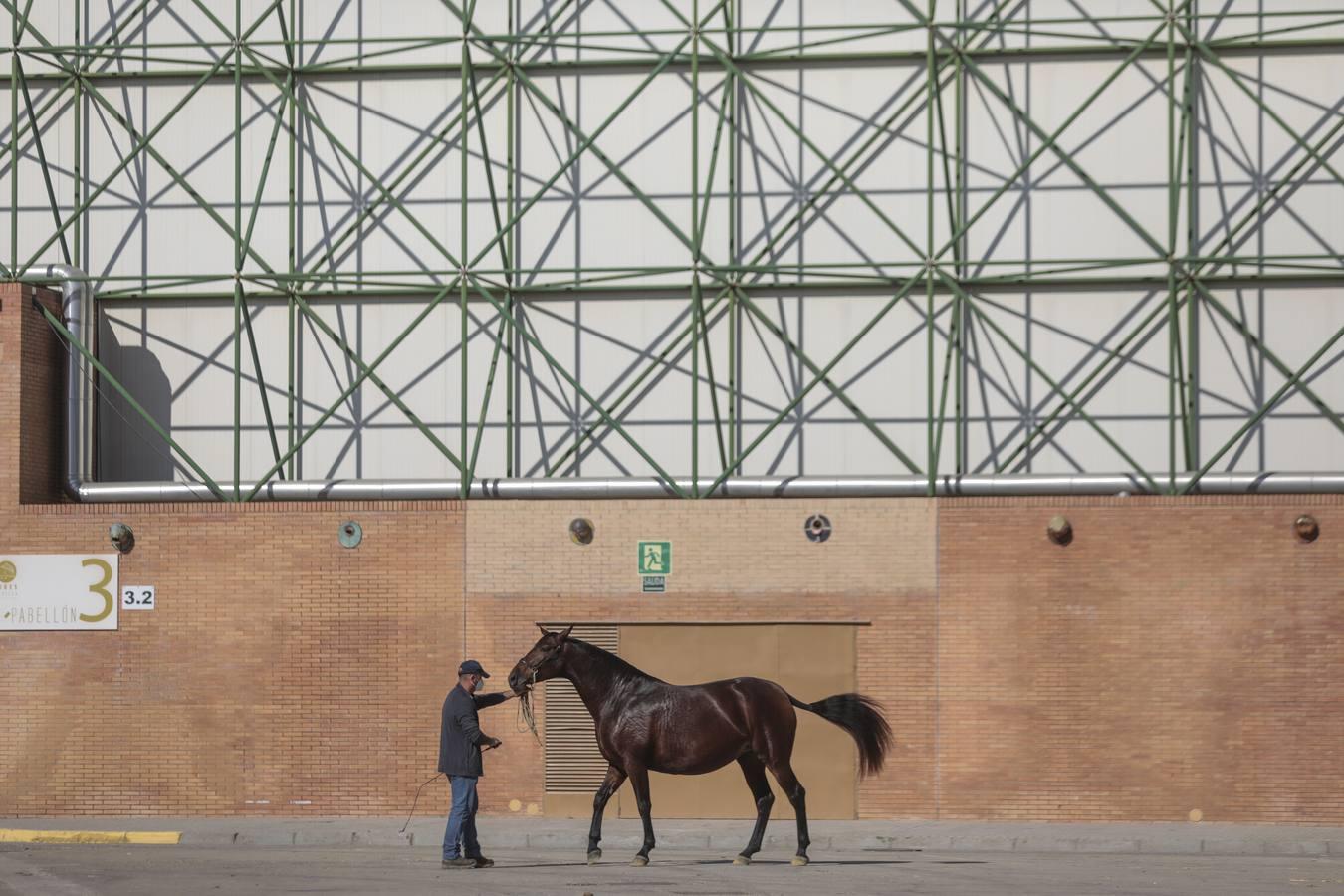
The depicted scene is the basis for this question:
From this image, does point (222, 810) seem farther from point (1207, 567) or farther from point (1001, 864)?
point (1207, 567)

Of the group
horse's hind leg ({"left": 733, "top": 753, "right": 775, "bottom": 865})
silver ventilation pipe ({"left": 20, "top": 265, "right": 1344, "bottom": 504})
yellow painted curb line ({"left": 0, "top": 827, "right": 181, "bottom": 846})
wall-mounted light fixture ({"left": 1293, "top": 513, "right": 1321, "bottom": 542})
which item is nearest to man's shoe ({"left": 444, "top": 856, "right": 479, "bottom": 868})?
horse's hind leg ({"left": 733, "top": 753, "right": 775, "bottom": 865})

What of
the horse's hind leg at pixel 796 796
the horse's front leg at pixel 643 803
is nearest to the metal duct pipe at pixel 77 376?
the horse's front leg at pixel 643 803

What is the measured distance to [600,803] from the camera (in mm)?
17953

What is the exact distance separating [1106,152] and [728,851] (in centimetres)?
1135

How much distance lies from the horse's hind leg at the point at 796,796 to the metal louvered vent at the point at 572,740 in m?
5.91

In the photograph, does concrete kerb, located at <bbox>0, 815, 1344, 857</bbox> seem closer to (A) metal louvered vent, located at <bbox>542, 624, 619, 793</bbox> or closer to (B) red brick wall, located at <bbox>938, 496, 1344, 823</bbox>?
(B) red brick wall, located at <bbox>938, 496, 1344, 823</bbox>

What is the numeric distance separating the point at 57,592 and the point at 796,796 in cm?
1118

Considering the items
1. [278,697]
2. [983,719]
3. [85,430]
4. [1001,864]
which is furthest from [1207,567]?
[85,430]

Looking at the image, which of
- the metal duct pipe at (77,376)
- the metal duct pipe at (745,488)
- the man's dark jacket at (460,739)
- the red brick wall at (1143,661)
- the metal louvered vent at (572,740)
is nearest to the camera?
the man's dark jacket at (460,739)

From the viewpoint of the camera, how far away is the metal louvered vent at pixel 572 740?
23.7 metres

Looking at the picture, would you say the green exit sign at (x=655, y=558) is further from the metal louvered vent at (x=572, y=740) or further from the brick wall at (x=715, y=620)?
the metal louvered vent at (x=572, y=740)

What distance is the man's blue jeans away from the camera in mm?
17719

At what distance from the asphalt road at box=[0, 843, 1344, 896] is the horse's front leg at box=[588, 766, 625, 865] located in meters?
0.17

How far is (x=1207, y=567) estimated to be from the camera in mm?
23031
